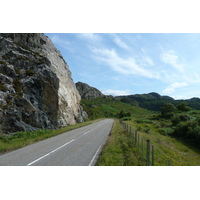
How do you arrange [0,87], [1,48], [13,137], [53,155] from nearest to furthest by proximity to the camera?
[53,155] < [13,137] < [0,87] < [1,48]

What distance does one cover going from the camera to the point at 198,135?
21906mm

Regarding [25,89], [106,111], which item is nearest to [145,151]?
[25,89]

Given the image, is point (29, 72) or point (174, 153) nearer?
point (174, 153)

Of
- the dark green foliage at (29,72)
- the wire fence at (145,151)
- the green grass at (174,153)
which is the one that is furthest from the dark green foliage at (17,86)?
the green grass at (174,153)

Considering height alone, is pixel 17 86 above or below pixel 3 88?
above

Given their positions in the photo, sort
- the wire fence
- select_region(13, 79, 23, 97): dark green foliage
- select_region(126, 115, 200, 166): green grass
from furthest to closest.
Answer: select_region(13, 79, 23, 97): dark green foliage → select_region(126, 115, 200, 166): green grass → the wire fence

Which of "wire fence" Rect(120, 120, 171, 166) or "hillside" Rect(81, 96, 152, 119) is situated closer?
"wire fence" Rect(120, 120, 171, 166)

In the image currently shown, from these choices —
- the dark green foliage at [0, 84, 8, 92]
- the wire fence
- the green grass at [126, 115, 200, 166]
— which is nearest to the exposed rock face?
the dark green foliage at [0, 84, 8, 92]

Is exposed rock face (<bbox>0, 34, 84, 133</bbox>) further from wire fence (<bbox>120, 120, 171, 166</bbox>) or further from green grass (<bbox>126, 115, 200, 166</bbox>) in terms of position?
green grass (<bbox>126, 115, 200, 166</bbox>)

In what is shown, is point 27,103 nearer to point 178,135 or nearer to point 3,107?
point 3,107

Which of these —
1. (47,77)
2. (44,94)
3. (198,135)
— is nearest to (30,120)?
(44,94)

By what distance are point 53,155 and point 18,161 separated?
194 cm

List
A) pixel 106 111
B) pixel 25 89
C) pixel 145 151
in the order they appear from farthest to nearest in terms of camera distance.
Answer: pixel 106 111 → pixel 25 89 → pixel 145 151

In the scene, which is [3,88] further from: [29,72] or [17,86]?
[29,72]
